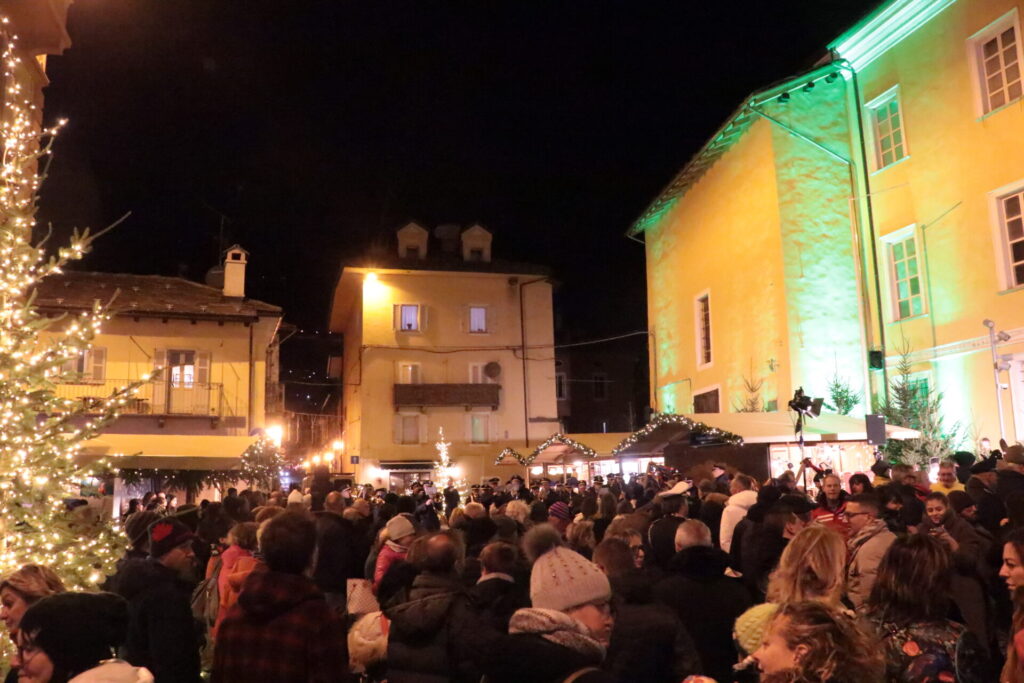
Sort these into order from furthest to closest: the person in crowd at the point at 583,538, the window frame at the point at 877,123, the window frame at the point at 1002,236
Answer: the window frame at the point at 877,123
the window frame at the point at 1002,236
the person in crowd at the point at 583,538

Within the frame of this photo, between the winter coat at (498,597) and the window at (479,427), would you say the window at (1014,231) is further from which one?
the window at (479,427)

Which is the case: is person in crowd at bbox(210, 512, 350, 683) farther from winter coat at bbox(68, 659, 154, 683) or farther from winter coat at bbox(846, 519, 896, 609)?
winter coat at bbox(846, 519, 896, 609)

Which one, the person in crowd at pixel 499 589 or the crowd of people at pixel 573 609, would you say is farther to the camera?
the person in crowd at pixel 499 589

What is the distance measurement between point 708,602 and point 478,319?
3471 cm

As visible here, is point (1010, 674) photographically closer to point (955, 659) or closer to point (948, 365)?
point (955, 659)

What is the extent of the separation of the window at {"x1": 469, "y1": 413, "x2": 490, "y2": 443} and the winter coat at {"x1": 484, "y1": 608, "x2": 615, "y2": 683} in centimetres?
3479

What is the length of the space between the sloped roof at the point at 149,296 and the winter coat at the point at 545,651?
1000 inches

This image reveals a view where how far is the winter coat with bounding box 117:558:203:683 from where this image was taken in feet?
14.6

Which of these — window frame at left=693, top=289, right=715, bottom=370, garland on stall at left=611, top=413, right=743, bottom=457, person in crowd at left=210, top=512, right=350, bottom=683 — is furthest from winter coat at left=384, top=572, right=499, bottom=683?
window frame at left=693, top=289, right=715, bottom=370

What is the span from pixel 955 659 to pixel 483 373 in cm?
3542

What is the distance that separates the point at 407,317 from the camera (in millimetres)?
38500

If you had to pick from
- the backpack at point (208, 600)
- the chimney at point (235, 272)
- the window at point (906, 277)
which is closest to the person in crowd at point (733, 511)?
the backpack at point (208, 600)

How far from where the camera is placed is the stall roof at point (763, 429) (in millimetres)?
16016

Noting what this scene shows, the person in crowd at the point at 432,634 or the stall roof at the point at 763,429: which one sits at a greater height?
the stall roof at the point at 763,429
